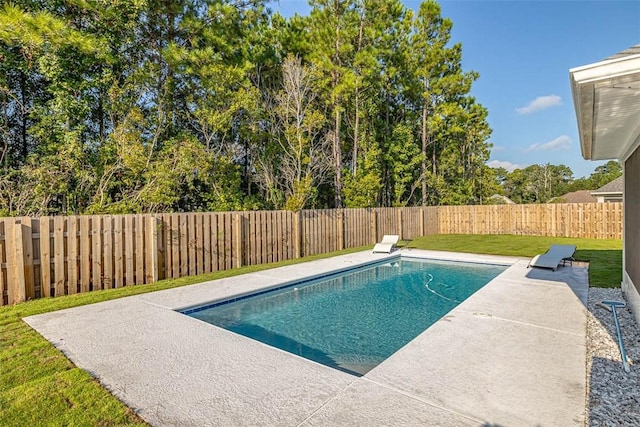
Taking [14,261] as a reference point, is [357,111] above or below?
above

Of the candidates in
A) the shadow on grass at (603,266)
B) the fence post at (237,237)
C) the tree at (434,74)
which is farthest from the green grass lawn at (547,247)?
the fence post at (237,237)

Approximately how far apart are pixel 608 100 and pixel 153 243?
24.6 feet

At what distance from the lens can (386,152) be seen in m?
22.3

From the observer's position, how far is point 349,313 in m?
6.02

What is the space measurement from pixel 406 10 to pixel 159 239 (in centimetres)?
2037

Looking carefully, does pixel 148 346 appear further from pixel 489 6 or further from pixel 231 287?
pixel 489 6

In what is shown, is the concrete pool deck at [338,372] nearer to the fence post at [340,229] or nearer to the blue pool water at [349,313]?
the blue pool water at [349,313]

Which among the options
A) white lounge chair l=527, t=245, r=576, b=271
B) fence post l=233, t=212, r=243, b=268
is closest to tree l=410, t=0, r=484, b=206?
white lounge chair l=527, t=245, r=576, b=271

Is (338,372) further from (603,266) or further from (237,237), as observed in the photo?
(603,266)

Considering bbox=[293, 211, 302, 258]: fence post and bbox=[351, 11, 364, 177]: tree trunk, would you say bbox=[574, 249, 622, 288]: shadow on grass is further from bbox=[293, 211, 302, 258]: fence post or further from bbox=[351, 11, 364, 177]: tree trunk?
bbox=[351, 11, 364, 177]: tree trunk

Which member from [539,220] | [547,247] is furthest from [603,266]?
[539,220]

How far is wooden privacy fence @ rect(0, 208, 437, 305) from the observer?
5680mm

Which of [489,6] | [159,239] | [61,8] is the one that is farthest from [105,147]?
[489,6]

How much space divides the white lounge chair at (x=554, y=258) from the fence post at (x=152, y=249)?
28.6 feet
